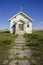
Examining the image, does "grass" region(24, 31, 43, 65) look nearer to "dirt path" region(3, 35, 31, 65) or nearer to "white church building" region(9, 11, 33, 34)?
"dirt path" region(3, 35, 31, 65)

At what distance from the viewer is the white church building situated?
2966 centimetres

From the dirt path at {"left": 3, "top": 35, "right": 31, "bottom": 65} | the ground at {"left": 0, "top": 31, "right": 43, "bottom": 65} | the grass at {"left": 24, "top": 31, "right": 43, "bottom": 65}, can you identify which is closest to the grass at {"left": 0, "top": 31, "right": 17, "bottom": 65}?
the ground at {"left": 0, "top": 31, "right": 43, "bottom": 65}

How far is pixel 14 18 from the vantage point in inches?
1200

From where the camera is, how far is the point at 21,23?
2994cm

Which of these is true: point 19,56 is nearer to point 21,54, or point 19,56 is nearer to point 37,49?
point 21,54

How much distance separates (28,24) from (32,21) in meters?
1.07

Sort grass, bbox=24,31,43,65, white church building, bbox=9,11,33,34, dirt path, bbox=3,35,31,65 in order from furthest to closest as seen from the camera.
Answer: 1. white church building, bbox=9,11,33,34
2. grass, bbox=24,31,43,65
3. dirt path, bbox=3,35,31,65

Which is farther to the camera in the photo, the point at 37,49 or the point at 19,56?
the point at 37,49

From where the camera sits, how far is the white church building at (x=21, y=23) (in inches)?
1168

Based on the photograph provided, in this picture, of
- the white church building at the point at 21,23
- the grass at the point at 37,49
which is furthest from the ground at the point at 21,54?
the white church building at the point at 21,23

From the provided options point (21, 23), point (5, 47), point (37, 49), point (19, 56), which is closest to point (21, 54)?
point (19, 56)

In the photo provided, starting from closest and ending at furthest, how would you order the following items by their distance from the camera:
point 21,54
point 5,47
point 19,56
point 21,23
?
point 19,56 < point 21,54 < point 5,47 < point 21,23

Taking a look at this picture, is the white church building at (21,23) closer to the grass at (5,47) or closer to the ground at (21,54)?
the grass at (5,47)

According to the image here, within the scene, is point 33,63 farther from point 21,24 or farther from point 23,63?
point 21,24
